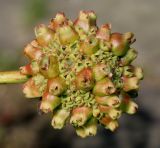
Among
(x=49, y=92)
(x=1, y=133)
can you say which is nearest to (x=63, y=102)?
(x=49, y=92)

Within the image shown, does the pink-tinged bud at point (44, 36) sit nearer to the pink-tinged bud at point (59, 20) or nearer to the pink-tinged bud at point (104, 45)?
the pink-tinged bud at point (59, 20)

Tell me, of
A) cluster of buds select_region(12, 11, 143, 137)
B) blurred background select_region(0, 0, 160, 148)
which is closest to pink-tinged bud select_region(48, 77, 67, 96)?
cluster of buds select_region(12, 11, 143, 137)

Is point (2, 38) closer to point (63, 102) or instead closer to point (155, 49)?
point (155, 49)

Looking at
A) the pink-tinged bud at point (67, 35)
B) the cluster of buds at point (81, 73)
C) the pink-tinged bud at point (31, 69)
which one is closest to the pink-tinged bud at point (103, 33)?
the cluster of buds at point (81, 73)

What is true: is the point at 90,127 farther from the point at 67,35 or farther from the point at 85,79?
the point at 67,35

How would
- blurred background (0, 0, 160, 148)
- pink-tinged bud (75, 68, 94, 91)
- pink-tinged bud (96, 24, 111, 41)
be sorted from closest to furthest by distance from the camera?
pink-tinged bud (75, 68, 94, 91)
pink-tinged bud (96, 24, 111, 41)
blurred background (0, 0, 160, 148)

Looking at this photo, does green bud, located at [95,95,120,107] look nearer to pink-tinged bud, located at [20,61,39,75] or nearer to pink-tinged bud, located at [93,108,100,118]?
pink-tinged bud, located at [93,108,100,118]

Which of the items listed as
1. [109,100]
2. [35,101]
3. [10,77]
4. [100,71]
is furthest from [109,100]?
[35,101]
